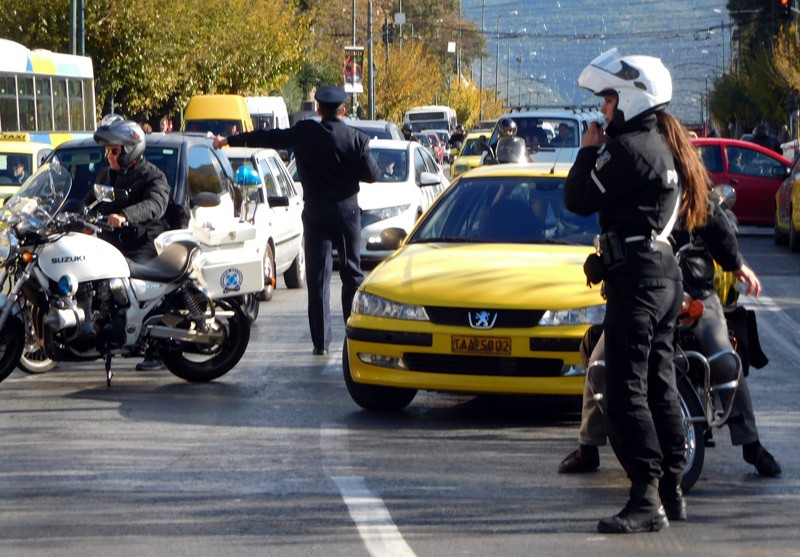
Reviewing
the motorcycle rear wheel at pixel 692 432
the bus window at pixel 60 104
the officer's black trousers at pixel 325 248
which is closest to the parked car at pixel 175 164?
the officer's black trousers at pixel 325 248

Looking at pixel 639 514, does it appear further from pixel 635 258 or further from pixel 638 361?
pixel 635 258

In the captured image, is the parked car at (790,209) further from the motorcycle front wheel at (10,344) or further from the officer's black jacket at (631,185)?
the officer's black jacket at (631,185)

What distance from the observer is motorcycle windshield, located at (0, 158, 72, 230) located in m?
10.0

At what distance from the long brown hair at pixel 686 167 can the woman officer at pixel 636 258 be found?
0.9 inches

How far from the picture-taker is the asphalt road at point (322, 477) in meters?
6.29

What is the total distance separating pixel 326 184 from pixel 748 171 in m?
14.2

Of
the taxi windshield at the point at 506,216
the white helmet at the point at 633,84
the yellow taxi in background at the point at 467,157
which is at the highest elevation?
the white helmet at the point at 633,84

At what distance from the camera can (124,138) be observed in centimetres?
1082

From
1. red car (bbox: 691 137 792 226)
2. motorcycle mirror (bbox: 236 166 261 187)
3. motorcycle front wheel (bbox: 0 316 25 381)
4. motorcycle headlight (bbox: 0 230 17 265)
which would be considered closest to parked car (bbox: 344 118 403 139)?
red car (bbox: 691 137 792 226)

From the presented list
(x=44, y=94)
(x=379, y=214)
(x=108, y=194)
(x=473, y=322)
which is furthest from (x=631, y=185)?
(x=44, y=94)

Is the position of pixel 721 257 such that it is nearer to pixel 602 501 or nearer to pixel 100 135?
pixel 602 501

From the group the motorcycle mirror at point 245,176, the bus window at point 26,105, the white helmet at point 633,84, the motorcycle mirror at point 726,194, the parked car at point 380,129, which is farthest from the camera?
the bus window at point 26,105

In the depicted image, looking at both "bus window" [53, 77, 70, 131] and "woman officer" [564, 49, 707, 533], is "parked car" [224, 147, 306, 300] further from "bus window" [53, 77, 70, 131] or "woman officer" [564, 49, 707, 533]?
"bus window" [53, 77, 70, 131]

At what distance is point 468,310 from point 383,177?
1208 cm
